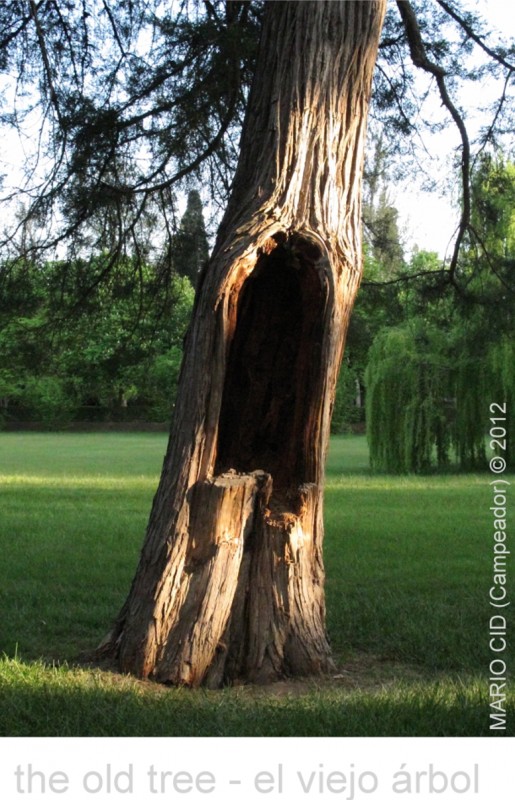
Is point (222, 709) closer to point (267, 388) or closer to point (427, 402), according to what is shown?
point (267, 388)

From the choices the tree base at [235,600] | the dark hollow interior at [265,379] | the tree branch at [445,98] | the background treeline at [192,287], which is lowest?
the tree base at [235,600]

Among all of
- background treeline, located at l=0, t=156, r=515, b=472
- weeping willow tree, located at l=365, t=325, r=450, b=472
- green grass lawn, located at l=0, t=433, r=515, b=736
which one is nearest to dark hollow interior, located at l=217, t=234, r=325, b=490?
green grass lawn, located at l=0, t=433, r=515, b=736

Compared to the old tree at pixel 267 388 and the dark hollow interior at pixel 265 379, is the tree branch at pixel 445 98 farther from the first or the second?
the dark hollow interior at pixel 265 379

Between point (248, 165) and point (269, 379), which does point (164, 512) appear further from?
point (248, 165)

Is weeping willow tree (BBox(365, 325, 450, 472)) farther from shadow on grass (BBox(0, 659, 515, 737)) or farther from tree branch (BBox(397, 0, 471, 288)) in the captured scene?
shadow on grass (BBox(0, 659, 515, 737))

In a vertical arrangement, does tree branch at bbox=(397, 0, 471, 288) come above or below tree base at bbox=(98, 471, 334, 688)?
above

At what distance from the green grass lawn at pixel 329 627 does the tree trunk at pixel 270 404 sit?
0.84ft

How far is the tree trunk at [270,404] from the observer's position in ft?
14.5

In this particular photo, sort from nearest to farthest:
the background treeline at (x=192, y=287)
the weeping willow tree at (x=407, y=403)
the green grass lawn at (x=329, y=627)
Result: the green grass lawn at (x=329, y=627)
the background treeline at (x=192, y=287)
the weeping willow tree at (x=407, y=403)

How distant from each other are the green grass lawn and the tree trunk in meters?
0.25

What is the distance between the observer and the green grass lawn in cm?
362

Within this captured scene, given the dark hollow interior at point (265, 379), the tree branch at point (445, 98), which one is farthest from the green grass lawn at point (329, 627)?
the tree branch at point (445, 98)

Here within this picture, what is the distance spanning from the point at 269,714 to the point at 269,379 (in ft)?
6.26

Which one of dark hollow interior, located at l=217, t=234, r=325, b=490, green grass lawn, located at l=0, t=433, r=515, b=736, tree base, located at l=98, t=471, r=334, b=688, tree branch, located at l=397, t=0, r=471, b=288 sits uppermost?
tree branch, located at l=397, t=0, r=471, b=288
